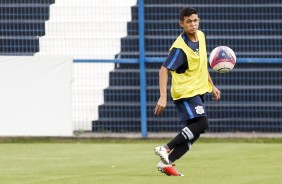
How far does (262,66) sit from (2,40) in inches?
174

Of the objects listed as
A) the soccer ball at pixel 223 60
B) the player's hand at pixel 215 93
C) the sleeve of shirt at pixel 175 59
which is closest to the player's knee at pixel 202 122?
the player's hand at pixel 215 93

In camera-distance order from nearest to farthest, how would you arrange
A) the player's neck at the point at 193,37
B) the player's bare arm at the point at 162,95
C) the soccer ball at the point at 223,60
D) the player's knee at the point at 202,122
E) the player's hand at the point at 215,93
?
1. the player's bare arm at the point at 162,95
2. the player's knee at the point at 202,122
3. the player's neck at the point at 193,37
4. the player's hand at the point at 215,93
5. the soccer ball at the point at 223,60

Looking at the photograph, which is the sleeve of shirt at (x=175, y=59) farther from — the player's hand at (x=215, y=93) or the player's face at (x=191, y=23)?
the player's hand at (x=215, y=93)
